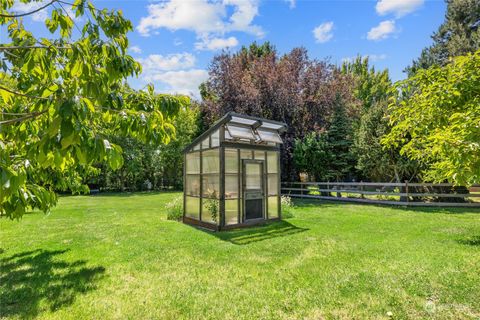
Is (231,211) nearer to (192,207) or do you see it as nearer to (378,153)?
(192,207)

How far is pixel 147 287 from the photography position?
12.0 ft

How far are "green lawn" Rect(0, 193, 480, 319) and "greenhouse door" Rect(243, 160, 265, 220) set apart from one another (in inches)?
30.4

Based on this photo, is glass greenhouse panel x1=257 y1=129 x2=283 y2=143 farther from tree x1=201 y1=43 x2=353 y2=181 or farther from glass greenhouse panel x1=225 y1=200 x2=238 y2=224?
tree x1=201 y1=43 x2=353 y2=181

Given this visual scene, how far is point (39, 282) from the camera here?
3.83m

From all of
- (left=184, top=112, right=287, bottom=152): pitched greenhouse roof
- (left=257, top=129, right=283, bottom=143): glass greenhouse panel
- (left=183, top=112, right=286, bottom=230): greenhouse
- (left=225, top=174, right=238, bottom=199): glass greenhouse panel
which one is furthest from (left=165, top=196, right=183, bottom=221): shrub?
(left=257, top=129, right=283, bottom=143): glass greenhouse panel

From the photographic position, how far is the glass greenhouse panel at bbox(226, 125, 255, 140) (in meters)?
7.40

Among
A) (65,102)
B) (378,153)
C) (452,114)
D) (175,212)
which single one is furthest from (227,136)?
(378,153)

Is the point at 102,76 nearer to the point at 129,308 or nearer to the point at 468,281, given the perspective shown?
the point at 129,308

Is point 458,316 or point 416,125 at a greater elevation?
point 416,125

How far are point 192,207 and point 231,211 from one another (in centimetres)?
153

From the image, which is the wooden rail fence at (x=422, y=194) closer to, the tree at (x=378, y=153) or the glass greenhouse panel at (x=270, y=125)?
the tree at (x=378, y=153)

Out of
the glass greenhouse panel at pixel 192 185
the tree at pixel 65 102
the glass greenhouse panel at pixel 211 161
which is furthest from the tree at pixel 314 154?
the tree at pixel 65 102

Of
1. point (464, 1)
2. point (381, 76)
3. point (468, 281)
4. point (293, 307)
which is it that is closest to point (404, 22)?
point (468, 281)

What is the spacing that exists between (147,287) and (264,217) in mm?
4847
